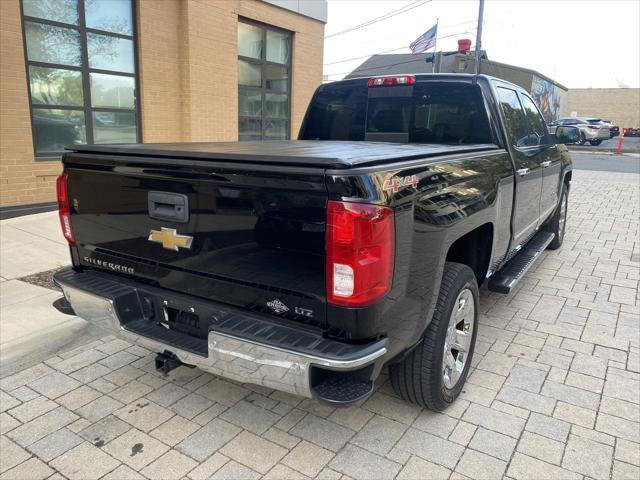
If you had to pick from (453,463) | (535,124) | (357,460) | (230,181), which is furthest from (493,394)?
(535,124)

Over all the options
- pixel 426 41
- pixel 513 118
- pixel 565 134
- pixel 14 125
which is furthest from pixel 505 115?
pixel 426 41

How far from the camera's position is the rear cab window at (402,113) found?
4.11 metres

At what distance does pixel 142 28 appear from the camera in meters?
8.72

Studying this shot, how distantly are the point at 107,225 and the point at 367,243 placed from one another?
1621mm

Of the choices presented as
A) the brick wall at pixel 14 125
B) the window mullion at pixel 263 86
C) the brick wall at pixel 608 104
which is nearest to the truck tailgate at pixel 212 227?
the brick wall at pixel 14 125

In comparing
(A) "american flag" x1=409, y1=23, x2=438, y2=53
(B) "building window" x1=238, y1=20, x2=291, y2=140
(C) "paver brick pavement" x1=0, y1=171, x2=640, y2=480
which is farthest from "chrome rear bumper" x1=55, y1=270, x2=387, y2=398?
(A) "american flag" x1=409, y1=23, x2=438, y2=53

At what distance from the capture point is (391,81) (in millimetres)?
4414

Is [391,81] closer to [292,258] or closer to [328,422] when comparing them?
[292,258]

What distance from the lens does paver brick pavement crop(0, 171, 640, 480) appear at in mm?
2588

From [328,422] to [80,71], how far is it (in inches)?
292

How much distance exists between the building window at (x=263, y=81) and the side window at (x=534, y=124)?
23.2 ft

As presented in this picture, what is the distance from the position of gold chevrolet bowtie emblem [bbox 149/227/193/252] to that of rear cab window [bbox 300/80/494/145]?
7.93 feet

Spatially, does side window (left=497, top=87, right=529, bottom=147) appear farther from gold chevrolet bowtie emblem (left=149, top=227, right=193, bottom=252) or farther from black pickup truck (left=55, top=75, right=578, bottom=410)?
gold chevrolet bowtie emblem (left=149, top=227, right=193, bottom=252)

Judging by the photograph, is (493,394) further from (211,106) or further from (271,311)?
(211,106)
